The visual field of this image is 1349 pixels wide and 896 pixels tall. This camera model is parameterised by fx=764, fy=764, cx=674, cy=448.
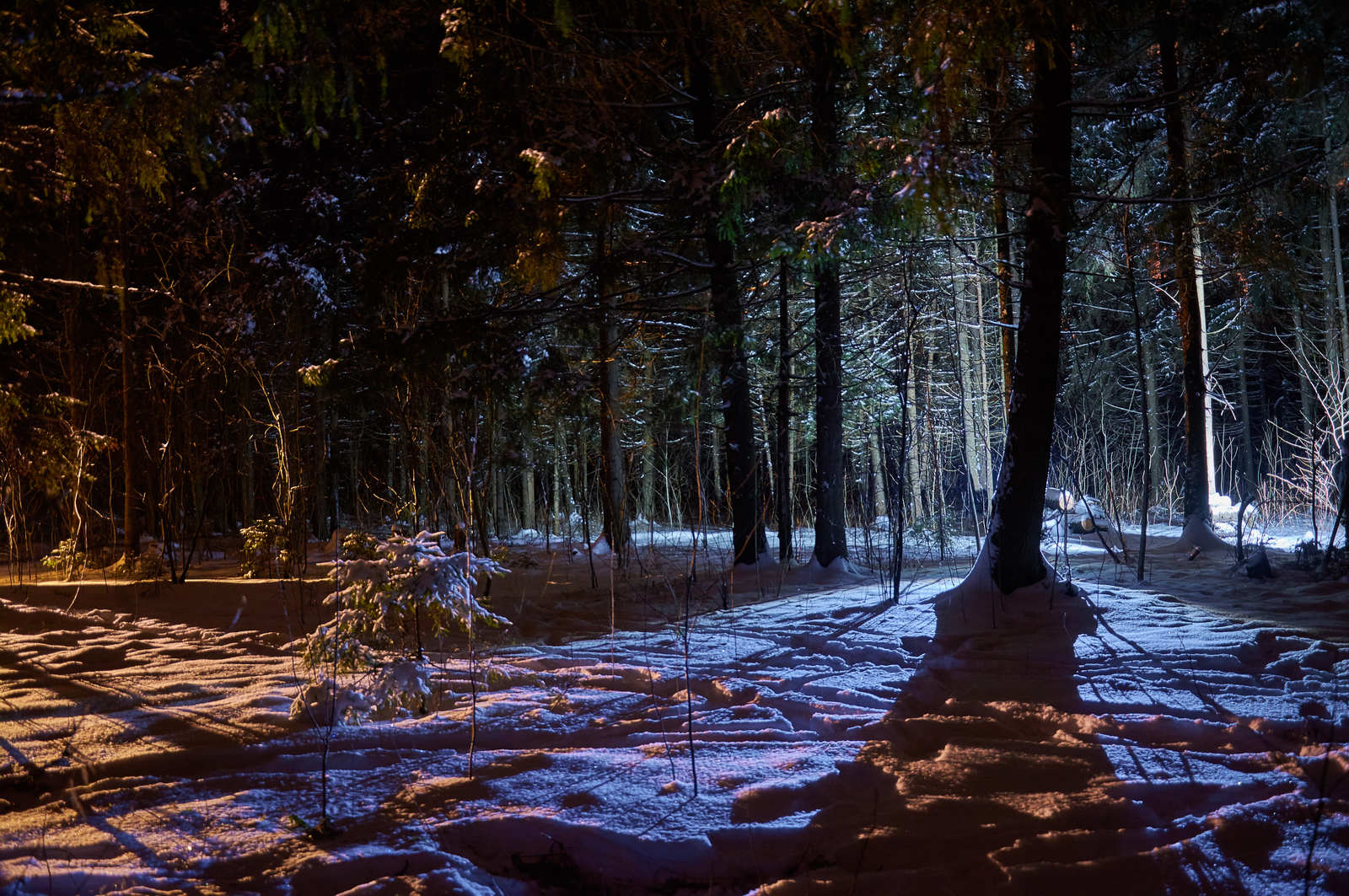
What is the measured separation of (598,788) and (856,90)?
9033mm

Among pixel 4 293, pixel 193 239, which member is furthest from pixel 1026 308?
pixel 193 239

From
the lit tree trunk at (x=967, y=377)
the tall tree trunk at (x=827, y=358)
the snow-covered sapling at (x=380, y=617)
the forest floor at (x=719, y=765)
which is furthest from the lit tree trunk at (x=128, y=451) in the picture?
the lit tree trunk at (x=967, y=377)

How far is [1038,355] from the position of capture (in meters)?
6.85

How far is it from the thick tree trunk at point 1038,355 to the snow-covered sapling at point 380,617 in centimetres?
487

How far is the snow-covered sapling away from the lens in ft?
13.3

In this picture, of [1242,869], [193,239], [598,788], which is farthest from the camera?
[193,239]

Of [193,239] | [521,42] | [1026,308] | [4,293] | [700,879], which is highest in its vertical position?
[521,42]

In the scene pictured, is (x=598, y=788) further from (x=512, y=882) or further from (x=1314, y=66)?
(x=1314, y=66)

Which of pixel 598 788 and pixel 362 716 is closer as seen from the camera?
pixel 598 788

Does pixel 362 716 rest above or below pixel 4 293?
below

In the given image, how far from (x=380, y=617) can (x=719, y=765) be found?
2031 millimetres

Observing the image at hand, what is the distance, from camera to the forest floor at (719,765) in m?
2.74

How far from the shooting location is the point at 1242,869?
102 inches

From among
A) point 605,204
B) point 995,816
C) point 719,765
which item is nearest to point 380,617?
point 719,765
